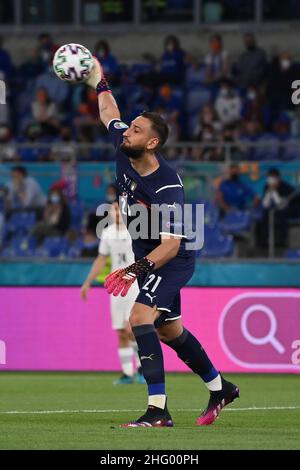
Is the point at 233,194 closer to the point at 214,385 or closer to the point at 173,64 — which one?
the point at 173,64

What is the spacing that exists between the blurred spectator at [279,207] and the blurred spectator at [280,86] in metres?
3.37

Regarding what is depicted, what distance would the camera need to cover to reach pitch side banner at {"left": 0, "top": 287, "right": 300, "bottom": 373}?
18.2 meters

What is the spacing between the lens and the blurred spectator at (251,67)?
2412 centimetres

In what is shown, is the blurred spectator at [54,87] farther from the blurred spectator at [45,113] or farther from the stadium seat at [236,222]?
the stadium seat at [236,222]

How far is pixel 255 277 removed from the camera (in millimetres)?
18984

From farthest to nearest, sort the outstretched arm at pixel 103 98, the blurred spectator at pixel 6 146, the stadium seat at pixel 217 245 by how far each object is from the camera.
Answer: the blurred spectator at pixel 6 146
the stadium seat at pixel 217 245
the outstretched arm at pixel 103 98

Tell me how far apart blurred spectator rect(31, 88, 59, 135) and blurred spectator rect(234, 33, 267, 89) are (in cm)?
350

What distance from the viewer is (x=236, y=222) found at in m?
20.7

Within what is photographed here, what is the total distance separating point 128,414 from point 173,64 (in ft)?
46.1

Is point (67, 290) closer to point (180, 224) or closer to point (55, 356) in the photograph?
point (55, 356)

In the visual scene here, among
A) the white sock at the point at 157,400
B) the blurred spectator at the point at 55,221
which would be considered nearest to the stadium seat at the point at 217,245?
the blurred spectator at the point at 55,221

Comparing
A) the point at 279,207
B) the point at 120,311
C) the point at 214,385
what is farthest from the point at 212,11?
the point at 214,385
